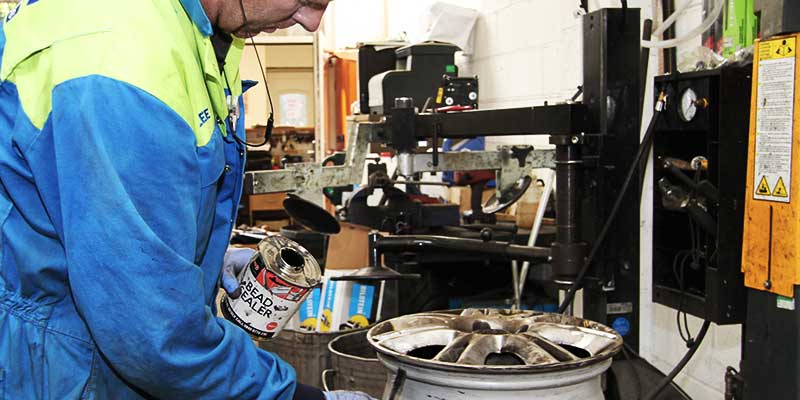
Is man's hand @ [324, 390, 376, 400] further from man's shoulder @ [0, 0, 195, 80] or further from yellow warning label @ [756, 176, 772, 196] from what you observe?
yellow warning label @ [756, 176, 772, 196]

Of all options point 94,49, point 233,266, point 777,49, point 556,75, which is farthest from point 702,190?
point 556,75

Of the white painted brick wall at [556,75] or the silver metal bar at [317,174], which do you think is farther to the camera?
the white painted brick wall at [556,75]

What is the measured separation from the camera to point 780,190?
1.57 meters

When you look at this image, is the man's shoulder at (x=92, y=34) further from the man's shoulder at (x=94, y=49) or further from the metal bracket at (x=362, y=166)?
the metal bracket at (x=362, y=166)

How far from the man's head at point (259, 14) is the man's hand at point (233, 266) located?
1.46 feet

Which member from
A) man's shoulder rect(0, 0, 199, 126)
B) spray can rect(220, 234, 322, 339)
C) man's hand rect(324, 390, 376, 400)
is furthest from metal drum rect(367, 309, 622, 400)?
man's shoulder rect(0, 0, 199, 126)

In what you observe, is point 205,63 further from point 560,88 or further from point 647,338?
point 560,88

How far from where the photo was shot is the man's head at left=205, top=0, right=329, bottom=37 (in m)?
1.22

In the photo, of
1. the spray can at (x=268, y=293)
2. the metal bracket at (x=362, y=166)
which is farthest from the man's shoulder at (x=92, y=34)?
the metal bracket at (x=362, y=166)

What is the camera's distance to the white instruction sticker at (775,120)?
5.01ft

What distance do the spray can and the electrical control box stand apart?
0.93 meters

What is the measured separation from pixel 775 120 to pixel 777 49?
5.3 inches

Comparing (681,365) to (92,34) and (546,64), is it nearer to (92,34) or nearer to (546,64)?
(92,34)

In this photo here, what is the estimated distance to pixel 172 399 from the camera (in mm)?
1161
